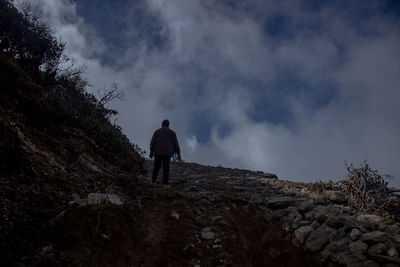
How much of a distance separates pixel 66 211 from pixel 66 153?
2900mm

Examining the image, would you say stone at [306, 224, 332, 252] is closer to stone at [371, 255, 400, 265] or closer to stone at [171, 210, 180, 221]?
stone at [371, 255, 400, 265]

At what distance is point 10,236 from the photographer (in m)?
3.05

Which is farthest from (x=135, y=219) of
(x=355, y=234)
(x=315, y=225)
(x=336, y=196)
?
(x=336, y=196)

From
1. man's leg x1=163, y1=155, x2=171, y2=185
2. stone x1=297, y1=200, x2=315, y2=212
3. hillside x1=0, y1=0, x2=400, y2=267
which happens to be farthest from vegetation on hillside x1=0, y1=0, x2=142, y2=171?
stone x1=297, y1=200, x2=315, y2=212

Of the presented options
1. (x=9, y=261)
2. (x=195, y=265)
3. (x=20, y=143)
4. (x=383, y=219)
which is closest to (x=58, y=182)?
(x=20, y=143)

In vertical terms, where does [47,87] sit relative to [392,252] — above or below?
above

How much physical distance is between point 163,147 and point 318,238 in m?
4.97

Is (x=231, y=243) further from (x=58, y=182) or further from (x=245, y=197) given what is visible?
(x=58, y=182)

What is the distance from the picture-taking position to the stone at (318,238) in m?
4.29

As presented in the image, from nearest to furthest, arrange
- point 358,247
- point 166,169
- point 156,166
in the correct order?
point 358,247 < point 166,169 < point 156,166

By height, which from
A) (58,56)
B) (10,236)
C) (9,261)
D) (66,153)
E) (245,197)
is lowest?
(9,261)

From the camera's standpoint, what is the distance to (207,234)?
480 centimetres

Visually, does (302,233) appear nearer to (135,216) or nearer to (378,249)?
(378,249)

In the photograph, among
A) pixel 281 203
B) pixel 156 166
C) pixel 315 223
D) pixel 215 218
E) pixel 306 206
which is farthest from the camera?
pixel 156 166
